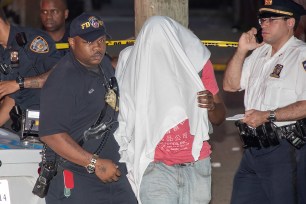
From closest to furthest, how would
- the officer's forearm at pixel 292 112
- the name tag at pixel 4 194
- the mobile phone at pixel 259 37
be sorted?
the officer's forearm at pixel 292 112 → the name tag at pixel 4 194 → the mobile phone at pixel 259 37

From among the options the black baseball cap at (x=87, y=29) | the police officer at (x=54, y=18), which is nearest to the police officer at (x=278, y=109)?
the black baseball cap at (x=87, y=29)

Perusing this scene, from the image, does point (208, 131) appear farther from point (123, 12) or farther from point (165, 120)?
point (123, 12)

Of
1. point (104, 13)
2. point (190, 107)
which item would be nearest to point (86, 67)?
point (190, 107)

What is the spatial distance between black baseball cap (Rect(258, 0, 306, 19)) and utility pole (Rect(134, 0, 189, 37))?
2.21 ft

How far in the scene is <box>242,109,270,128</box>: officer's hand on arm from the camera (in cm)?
631

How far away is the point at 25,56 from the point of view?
711 centimetres

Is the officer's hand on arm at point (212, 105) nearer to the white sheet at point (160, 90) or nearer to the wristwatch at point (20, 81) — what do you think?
the white sheet at point (160, 90)

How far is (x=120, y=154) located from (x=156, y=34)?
812mm

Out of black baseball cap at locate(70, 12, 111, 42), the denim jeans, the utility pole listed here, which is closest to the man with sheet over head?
the denim jeans

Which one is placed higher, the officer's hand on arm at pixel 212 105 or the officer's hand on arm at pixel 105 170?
the officer's hand on arm at pixel 212 105

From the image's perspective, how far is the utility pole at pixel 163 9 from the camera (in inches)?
272

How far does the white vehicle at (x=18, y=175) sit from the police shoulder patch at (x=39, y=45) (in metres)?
0.89

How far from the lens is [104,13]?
3425 centimetres

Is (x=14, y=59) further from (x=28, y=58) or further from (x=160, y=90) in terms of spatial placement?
(x=160, y=90)
